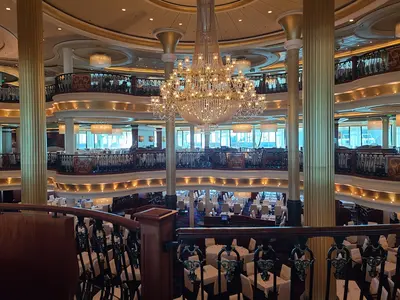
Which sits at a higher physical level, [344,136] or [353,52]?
[353,52]

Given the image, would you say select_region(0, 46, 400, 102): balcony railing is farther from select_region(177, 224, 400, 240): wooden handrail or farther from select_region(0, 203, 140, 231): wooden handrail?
select_region(0, 203, 140, 231): wooden handrail

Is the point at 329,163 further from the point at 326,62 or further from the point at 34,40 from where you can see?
the point at 34,40

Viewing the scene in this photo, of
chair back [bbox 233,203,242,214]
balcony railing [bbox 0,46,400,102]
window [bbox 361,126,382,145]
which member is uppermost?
balcony railing [bbox 0,46,400,102]

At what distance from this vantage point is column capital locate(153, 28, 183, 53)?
11.0m

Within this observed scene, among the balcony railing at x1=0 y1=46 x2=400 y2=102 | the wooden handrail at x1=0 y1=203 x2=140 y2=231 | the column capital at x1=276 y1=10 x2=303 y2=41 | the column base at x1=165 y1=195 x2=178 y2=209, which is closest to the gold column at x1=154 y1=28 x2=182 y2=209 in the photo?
the column base at x1=165 y1=195 x2=178 y2=209

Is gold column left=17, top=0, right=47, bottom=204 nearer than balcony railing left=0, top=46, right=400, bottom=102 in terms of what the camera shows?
Yes

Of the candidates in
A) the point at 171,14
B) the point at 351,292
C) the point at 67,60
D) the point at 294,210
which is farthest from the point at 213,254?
the point at 67,60

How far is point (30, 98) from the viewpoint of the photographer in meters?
5.13

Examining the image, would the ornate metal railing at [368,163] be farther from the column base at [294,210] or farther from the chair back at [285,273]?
the chair back at [285,273]

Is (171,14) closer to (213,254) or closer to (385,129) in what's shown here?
(213,254)

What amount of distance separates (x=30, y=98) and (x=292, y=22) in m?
8.22

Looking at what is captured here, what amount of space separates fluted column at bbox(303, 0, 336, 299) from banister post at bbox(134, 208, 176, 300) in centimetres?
286

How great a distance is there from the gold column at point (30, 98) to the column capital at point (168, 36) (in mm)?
6255

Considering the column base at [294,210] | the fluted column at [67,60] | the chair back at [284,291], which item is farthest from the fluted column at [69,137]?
the chair back at [284,291]
